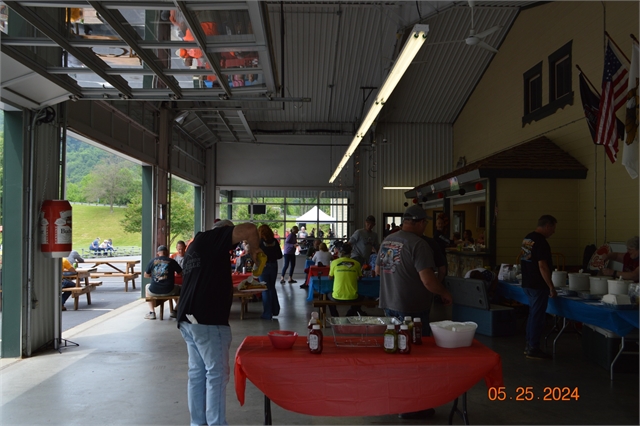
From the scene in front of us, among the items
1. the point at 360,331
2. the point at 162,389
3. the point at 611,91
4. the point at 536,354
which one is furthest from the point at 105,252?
the point at 360,331

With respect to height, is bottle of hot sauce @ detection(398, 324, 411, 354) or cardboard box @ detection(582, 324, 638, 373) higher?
bottle of hot sauce @ detection(398, 324, 411, 354)

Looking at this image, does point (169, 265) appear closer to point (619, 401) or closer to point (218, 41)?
point (218, 41)

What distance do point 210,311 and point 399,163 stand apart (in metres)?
15.8

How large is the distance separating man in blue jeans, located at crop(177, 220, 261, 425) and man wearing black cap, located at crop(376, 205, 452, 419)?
134 cm

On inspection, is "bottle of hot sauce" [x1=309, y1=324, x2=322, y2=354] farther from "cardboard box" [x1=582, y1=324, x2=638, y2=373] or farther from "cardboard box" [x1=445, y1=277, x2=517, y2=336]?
"cardboard box" [x1=445, y1=277, x2=517, y2=336]

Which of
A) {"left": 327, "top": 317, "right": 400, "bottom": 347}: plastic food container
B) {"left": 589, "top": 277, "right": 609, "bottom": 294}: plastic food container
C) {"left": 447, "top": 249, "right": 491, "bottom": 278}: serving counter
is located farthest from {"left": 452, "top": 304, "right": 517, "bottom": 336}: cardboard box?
{"left": 327, "top": 317, "right": 400, "bottom": 347}: plastic food container

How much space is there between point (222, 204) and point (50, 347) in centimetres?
1253

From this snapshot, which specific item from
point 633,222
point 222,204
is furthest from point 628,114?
point 222,204

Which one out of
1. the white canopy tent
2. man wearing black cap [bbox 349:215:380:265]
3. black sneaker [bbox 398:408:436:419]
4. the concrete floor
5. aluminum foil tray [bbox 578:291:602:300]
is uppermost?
the white canopy tent

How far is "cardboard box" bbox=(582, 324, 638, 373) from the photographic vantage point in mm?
5992

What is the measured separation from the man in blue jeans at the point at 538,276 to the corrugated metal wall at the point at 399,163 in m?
12.3

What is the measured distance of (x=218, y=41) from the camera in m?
4.68

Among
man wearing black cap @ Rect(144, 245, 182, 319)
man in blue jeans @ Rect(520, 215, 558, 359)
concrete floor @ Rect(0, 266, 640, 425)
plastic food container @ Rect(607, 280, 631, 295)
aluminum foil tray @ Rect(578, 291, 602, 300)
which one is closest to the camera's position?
concrete floor @ Rect(0, 266, 640, 425)

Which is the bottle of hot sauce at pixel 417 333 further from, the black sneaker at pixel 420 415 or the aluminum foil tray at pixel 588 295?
the aluminum foil tray at pixel 588 295
